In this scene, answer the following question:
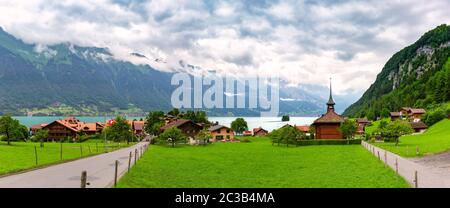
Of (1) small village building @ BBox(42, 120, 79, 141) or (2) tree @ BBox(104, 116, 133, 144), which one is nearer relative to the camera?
(2) tree @ BBox(104, 116, 133, 144)

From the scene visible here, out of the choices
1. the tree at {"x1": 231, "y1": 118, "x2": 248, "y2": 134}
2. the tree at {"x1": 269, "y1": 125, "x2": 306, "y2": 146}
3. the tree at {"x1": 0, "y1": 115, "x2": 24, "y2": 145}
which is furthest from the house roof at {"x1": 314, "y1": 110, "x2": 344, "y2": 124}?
the tree at {"x1": 0, "y1": 115, "x2": 24, "y2": 145}

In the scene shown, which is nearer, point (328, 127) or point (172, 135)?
point (172, 135)

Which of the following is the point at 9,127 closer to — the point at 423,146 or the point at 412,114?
the point at 423,146

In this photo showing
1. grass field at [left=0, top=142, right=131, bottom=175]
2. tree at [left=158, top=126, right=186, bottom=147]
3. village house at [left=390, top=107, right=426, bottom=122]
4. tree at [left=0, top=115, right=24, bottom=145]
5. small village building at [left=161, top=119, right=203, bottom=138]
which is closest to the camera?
grass field at [left=0, top=142, right=131, bottom=175]

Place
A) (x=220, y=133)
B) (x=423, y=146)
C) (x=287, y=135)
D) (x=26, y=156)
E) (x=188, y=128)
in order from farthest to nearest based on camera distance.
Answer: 1. (x=220, y=133)
2. (x=188, y=128)
3. (x=287, y=135)
4. (x=423, y=146)
5. (x=26, y=156)

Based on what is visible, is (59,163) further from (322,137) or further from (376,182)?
(322,137)

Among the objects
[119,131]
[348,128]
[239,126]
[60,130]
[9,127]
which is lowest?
[60,130]

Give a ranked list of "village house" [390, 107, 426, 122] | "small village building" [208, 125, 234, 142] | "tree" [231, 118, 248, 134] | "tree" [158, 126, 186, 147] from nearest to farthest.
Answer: "tree" [158, 126, 186, 147], "small village building" [208, 125, 234, 142], "village house" [390, 107, 426, 122], "tree" [231, 118, 248, 134]

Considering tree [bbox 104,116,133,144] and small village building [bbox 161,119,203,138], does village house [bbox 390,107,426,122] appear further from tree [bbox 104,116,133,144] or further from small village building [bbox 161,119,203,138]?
tree [bbox 104,116,133,144]

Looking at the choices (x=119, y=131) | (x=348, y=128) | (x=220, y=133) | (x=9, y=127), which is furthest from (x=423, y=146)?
(x=220, y=133)

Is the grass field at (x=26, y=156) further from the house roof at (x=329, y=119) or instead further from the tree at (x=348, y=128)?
the house roof at (x=329, y=119)
